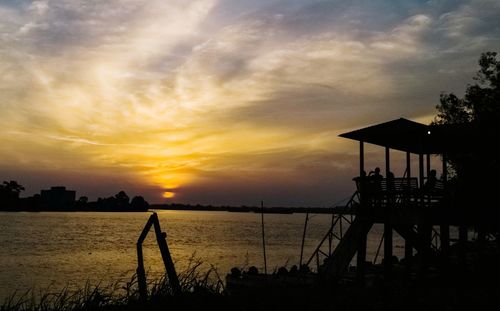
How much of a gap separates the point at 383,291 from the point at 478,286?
6.04m

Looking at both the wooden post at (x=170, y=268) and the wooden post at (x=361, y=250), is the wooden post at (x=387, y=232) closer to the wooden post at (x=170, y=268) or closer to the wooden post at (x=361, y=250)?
the wooden post at (x=361, y=250)

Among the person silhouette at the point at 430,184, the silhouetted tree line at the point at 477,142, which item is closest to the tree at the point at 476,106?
the silhouetted tree line at the point at 477,142

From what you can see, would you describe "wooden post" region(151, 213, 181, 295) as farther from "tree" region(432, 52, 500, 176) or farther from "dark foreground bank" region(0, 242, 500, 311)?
"tree" region(432, 52, 500, 176)

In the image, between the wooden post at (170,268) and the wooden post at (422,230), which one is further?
the wooden post at (422,230)

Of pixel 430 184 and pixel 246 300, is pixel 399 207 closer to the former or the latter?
pixel 430 184

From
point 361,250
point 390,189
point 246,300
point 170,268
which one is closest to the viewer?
point 246,300

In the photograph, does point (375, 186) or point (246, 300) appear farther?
point (375, 186)

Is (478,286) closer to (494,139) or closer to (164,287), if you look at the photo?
(494,139)

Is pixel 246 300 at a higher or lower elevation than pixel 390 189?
lower

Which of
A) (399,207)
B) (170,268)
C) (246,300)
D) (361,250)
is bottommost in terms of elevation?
(361,250)

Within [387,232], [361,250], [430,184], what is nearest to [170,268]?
[361,250]

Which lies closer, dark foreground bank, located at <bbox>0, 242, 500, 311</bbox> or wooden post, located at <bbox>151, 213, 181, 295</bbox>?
dark foreground bank, located at <bbox>0, 242, 500, 311</bbox>

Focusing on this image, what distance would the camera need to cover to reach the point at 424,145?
22.4m

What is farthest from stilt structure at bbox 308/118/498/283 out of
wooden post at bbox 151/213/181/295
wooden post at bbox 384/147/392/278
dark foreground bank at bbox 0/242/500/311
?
wooden post at bbox 151/213/181/295
